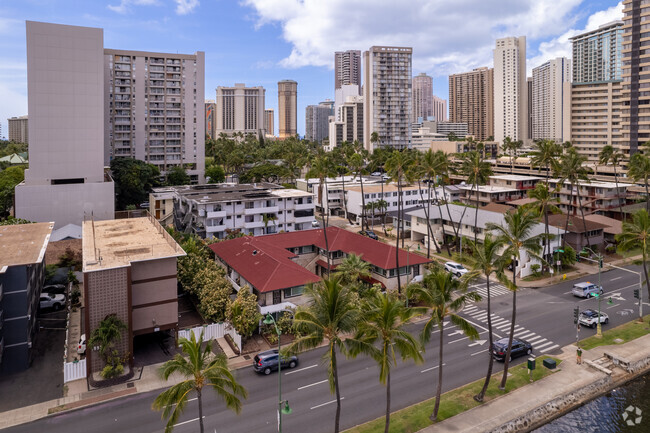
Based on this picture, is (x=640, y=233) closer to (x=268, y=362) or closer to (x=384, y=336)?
(x=384, y=336)

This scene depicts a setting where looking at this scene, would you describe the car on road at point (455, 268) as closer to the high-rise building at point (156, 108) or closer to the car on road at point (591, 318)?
the car on road at point (591, 318)

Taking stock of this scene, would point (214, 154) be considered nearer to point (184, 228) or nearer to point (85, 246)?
point (184, 228)

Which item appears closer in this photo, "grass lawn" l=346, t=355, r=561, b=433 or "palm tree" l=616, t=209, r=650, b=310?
"grass lawn" l=346, t=355, r=561, b=433

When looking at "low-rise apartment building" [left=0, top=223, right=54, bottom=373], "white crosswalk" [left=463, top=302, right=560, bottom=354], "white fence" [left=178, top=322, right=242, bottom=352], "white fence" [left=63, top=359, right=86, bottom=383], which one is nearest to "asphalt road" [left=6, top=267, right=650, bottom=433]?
"white crosswalk" [left=463, top=302, right=560, bottom=354]

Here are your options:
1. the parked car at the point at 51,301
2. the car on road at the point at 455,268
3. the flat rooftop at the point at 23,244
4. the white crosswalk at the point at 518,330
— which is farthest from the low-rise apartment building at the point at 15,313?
the car on road at the point at 455,268

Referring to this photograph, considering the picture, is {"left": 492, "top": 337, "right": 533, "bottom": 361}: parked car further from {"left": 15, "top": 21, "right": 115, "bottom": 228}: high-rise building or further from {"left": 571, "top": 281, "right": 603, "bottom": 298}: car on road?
{"left": 15, "top": 21, "right": 115, "bottom": 228}: high-rise building

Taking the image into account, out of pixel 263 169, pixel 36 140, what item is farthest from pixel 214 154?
pixel 36 140

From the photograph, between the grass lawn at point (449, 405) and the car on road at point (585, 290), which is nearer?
the grass lawn at point (449, 405)
